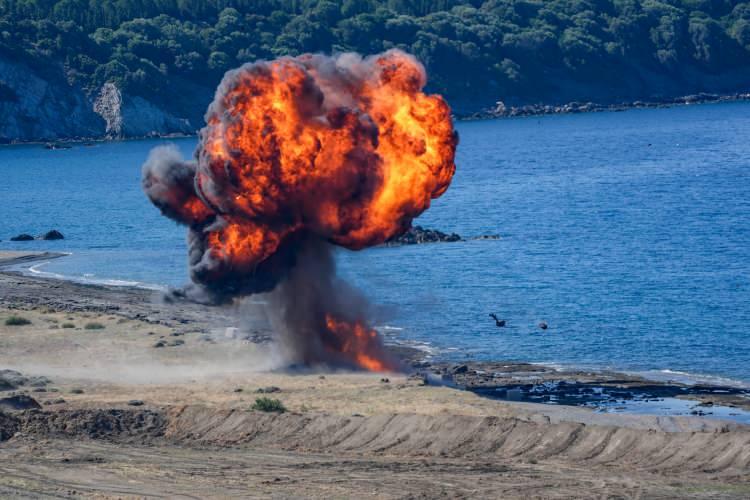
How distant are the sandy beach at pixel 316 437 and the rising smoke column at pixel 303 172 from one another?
5737 mm

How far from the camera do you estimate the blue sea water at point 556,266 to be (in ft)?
270

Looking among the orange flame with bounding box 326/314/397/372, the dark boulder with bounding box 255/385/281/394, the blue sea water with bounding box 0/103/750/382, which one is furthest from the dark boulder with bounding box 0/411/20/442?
the blue sea water with bounding box 0/103/750/382

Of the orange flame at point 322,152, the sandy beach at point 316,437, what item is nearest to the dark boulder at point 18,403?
the sandy beach at point 316,437

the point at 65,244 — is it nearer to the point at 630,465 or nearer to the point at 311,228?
the point at 311,228

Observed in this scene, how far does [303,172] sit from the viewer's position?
214ft

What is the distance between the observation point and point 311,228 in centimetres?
6756

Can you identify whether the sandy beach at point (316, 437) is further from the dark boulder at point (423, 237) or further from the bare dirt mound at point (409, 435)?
the dark boulder at point (423, 237)

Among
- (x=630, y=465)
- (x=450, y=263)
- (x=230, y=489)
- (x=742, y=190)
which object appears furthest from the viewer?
(x=742, y=190)

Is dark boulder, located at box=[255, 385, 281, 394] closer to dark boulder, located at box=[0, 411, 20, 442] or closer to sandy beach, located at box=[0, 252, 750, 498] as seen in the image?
sandy beach, located at box=[0, 252, 750, 498]

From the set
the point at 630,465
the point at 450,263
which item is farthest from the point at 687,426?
the point at 450,263

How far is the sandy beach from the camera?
1881 inches

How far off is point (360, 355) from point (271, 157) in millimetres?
13574

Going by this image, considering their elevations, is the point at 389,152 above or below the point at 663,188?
above

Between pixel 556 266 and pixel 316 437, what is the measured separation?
63.1 meters
